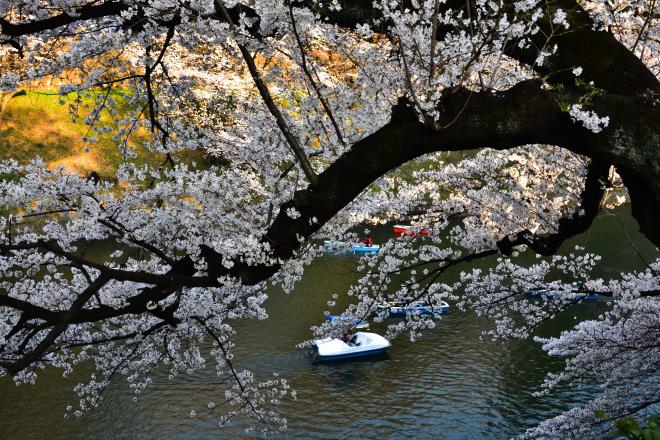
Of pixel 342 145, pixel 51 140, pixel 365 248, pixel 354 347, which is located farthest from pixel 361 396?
pixel 51 140

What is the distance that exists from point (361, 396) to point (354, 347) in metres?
3.12

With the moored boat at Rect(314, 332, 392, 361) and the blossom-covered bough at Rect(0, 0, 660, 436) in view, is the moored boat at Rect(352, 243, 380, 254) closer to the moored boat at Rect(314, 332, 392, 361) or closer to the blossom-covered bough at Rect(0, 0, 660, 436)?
the moored boat at Rect(314, 332, 392, 361)

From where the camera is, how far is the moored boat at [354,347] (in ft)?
60.7

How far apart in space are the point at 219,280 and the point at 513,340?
Answer: 16792 millimetres

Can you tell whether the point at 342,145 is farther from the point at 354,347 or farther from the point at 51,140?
the point at 51,140

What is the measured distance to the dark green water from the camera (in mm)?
13578

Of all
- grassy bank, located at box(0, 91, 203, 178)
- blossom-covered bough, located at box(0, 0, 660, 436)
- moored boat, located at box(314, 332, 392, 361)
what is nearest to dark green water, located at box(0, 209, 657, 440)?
moored boat, located at box(314, 332, 392, 361)

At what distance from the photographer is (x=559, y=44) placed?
135 inches

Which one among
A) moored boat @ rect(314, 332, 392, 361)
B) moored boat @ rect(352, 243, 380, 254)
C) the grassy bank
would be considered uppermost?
the grassy bank

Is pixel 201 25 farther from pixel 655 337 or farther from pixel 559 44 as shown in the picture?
pixel 655 337

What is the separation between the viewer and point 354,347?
1869 centimetres

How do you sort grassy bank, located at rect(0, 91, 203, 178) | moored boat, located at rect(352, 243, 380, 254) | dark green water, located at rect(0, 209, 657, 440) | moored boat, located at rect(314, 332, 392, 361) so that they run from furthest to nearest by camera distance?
grassy bank, located at rect(0, 91, 203, 178) < moored boat, located at rect(352, 243, 380, 254) < moored boat, located at rect(314, 332, 392, 361) < dark green water, located at rect(0, 209, 657, 440)

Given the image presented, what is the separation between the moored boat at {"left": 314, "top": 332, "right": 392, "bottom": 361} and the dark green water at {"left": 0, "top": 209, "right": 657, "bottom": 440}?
335 mm

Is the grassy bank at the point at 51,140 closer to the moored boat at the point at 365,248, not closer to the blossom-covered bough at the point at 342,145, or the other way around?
the moored boat at the point at 365,248
